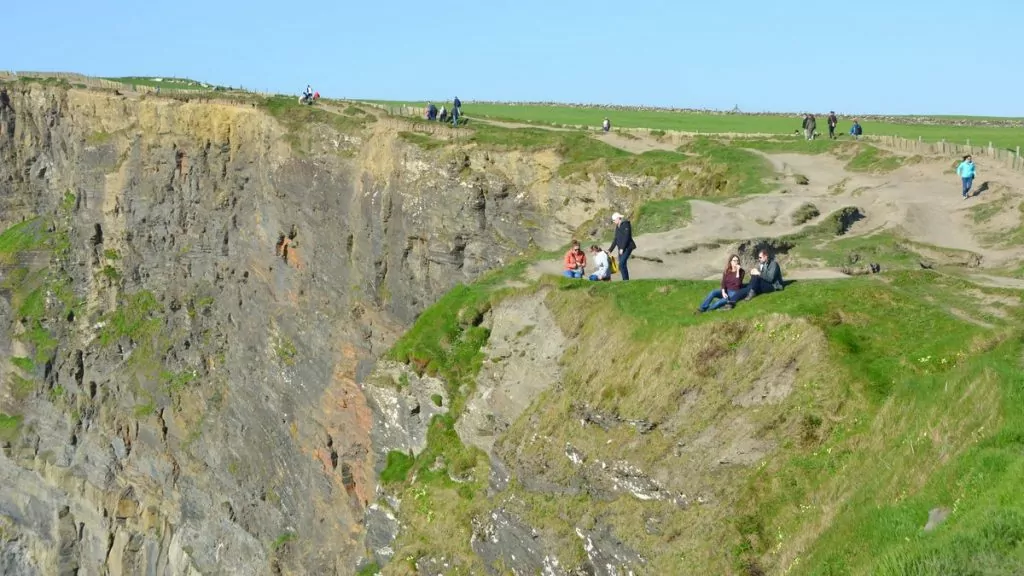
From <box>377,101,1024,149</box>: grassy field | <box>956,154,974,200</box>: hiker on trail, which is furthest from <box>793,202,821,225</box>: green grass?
<box>377,101,1024,149</box>: grassy field

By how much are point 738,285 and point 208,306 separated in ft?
114

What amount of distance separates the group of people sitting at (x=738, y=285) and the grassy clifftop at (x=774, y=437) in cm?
37

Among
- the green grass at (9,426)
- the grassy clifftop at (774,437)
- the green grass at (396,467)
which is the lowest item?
the green grass at (9,426)

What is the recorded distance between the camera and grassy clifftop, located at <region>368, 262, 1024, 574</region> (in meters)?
9.86

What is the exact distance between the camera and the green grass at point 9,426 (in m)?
51.8

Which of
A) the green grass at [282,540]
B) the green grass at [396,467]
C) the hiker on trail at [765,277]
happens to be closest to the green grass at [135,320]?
the green grass at [282,540]

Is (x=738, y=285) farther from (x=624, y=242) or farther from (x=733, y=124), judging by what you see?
(x=733, y=124)

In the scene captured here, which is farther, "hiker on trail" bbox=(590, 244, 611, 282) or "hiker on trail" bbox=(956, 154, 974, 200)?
Answer: "hiker on trail" bbox=(956, 154, 974, 200)

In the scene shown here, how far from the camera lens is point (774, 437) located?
1406 centimetres

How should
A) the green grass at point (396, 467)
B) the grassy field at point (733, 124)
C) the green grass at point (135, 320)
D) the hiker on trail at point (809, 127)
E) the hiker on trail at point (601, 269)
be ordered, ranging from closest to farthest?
the hiker on trail at point (601, 269), the green grass at point (396, 467), the hiker on trail at point (809, 127), the grassy field at point (733, 124), the green grass at point (135, 320)

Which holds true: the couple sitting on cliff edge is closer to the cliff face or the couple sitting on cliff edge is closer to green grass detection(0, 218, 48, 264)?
the cliff face

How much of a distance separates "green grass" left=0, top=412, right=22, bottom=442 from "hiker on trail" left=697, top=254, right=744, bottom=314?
150 feet

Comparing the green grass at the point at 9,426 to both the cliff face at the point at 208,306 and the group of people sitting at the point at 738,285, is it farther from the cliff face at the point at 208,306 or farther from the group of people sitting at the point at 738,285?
the group of people sitting at the point at 738,285

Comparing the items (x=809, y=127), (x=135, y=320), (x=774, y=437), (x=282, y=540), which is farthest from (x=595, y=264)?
(x=135, y=320)
